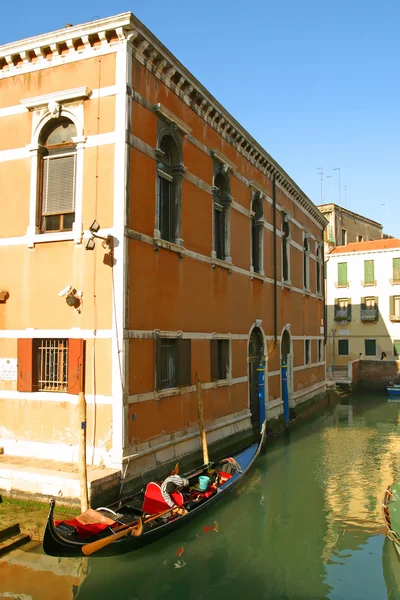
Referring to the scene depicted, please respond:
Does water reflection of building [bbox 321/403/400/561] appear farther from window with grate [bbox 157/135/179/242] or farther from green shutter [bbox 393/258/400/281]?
green shutter [bbox 393/258/400/281]

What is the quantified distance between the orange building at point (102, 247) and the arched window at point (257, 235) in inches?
156

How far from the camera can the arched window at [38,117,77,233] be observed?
8.88 meters

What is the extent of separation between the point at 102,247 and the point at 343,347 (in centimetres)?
2409

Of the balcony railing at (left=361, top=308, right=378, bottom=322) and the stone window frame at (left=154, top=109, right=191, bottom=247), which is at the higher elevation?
the stone window frame at (left=154, top=109, right=191, bottom=247)

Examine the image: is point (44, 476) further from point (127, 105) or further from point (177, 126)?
point (177, 126)

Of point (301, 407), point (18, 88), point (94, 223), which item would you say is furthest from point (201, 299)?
point (301, 407)

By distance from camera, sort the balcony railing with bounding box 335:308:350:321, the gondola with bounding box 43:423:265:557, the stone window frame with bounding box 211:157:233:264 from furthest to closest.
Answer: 1. the balcony railing with bounding box 335:308:350:321
2. the stone window frame with bounding box 211:157:233:264
3. the gondola with bounding box 43:423:265:557

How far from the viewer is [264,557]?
732 cm

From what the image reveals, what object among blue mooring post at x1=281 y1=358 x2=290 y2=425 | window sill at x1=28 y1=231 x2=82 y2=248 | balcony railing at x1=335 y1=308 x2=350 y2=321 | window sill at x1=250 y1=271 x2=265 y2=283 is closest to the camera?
window sill at x1=28 y1=231 x2=82 y2=248

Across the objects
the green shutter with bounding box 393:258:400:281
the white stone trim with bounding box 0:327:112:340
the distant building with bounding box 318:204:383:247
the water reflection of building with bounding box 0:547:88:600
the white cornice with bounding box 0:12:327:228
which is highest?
the distant building with bounding box 318:204:383:247

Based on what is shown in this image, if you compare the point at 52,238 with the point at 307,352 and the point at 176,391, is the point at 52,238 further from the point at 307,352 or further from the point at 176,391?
the point at 307,352

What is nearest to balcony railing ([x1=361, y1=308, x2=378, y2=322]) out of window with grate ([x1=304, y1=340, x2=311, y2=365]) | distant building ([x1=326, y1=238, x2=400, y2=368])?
distant building ([x1=326, y1=238, x2=400, y2=368])

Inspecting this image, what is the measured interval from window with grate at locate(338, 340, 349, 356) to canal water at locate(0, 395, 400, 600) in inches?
729

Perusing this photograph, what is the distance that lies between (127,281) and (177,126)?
11.5ft
